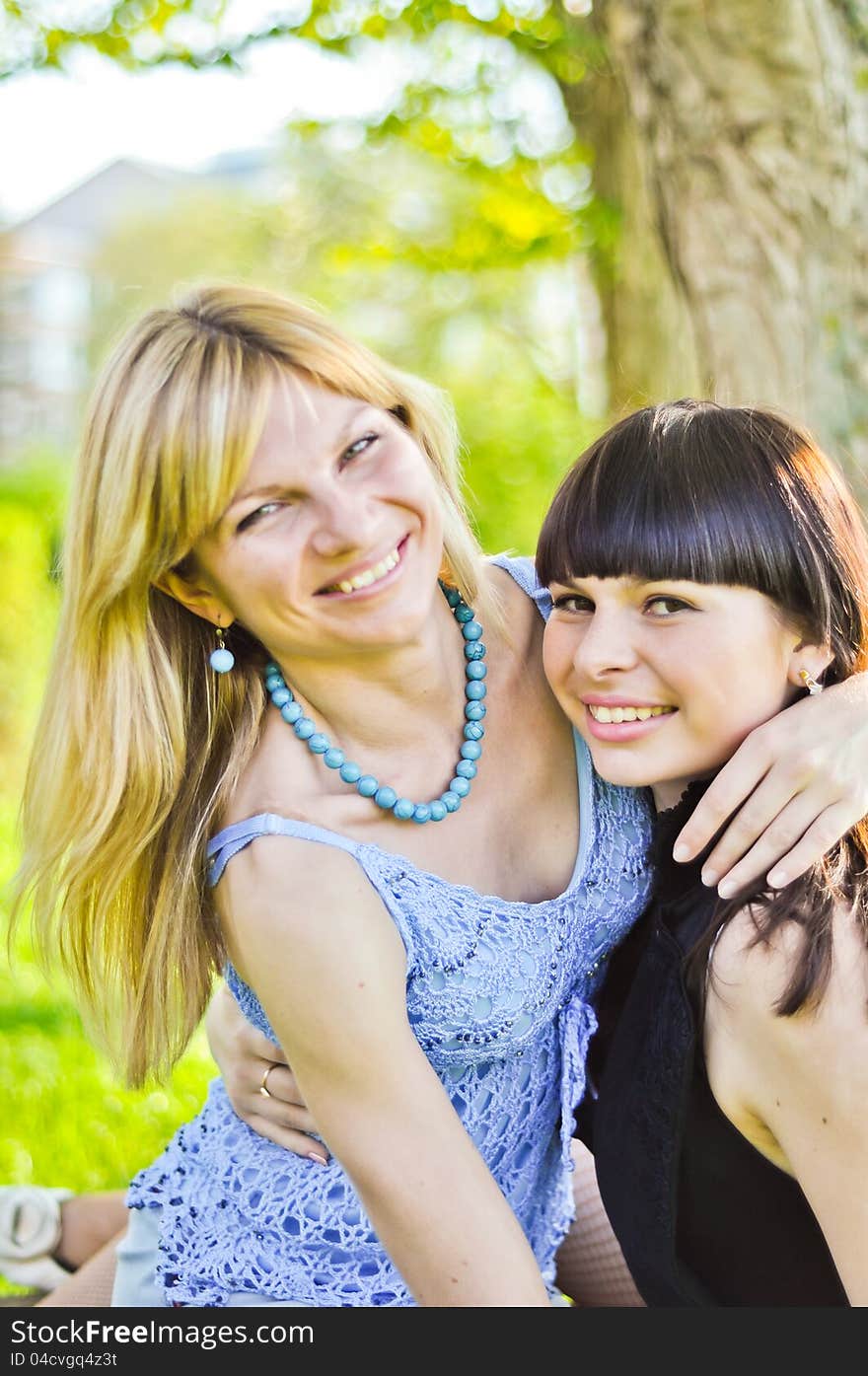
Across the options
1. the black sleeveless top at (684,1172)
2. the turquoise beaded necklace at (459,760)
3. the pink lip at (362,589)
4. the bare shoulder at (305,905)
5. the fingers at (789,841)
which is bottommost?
the black sleeveless top at (684,1172)

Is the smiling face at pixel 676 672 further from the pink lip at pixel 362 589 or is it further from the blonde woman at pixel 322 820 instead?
the pink lip at pixel 362 589

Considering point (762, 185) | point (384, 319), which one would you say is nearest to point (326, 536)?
point (762, 185)

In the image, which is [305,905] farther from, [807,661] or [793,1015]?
[807,661]

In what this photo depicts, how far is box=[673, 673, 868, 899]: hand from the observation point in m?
2.01

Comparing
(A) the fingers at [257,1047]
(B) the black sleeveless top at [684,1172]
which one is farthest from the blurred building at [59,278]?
(B) the black sleeveless top at [684,1172]

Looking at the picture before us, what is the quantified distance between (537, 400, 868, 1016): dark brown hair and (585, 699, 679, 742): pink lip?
203 millimetres

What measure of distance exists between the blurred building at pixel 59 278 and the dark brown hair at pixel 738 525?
24109 mm

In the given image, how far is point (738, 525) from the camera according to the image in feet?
6.83

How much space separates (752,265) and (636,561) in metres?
1.78

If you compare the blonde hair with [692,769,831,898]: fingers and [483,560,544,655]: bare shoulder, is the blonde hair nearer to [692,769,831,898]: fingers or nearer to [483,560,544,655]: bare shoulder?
[483,560,544,655]: bare shoulder

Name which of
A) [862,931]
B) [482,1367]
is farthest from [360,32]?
[482,1367]

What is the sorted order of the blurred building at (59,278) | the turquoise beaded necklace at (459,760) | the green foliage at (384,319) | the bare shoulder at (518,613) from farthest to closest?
the blurred building at (59,278)
the green foliage at (384,319)
the bare shoulder at (518,613)
the turquoise beaded necklace at (459,760)

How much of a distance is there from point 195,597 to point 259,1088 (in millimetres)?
939

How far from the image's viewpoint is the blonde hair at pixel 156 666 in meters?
2.20
